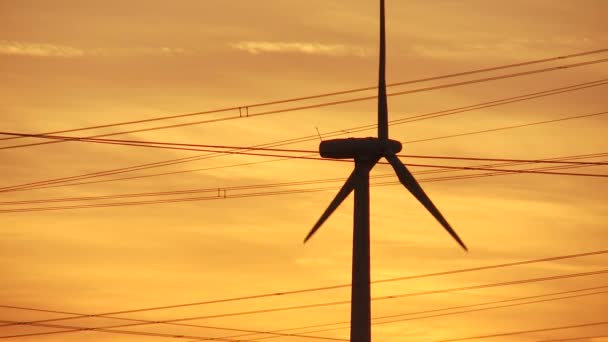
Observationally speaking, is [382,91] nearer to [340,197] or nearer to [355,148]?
[355,148]

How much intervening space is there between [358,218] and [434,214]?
5.41 m

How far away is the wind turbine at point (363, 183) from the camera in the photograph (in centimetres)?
10681

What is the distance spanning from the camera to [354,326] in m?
106

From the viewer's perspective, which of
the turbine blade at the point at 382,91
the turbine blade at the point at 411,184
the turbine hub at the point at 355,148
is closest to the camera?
the turbine blade at the point at 411,184

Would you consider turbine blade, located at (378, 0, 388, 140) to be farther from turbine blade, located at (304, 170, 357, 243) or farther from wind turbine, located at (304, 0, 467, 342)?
turbine blade, located at (304, 170, 357, 243)

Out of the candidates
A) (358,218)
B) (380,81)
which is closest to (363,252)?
(358,218)

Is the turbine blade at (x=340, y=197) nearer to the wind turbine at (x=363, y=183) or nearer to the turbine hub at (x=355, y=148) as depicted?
the wind turbine at (x=363, y=183)

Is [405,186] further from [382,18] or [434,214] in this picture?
[382,18]

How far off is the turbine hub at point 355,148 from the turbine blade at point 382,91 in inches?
28.0

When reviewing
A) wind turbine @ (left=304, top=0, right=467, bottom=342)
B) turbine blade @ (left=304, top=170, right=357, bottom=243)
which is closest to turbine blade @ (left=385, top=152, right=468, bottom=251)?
wind turbine @ (left=304, top=0, right=467, bottom=342)

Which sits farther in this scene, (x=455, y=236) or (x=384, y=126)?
(x=384, y=126)

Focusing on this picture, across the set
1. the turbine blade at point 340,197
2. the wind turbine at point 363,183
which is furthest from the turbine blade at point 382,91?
the turbine blade at point 340,197

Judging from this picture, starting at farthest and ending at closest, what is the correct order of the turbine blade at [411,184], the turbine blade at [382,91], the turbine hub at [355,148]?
the turbine blade at [382,91] → the turbine hub at [355,148] → the turbine blade at [411,184]

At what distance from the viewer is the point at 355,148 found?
109 metres
